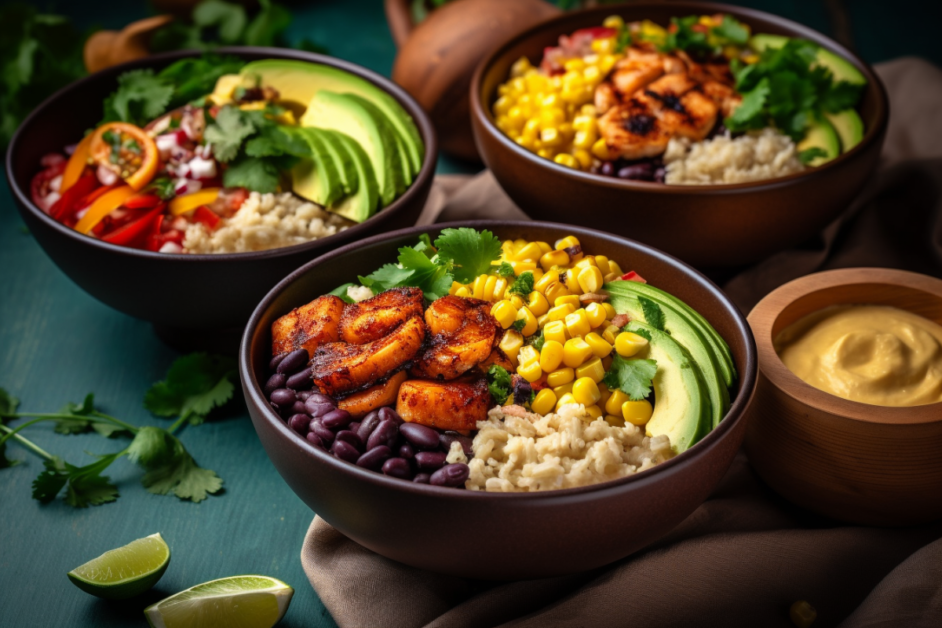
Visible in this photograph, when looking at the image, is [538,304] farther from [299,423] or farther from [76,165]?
[76,165]

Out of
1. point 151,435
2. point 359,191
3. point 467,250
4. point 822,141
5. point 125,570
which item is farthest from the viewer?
point 822,141

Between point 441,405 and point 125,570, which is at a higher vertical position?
point 441,405

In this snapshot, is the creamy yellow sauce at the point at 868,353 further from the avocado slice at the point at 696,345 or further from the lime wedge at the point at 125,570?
the lime wedge at the point at 125,570

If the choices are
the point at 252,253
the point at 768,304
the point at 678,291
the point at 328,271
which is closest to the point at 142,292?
the point at 252,253

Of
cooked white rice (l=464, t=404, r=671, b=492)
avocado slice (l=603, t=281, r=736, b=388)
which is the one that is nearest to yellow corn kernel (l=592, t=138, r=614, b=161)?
avocado slice (l=603, t=281, r=736, b=388)

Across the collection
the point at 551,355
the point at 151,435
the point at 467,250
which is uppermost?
the point at 467,250

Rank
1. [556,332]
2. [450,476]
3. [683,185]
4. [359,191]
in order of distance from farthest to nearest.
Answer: [359,191]
[683,185]
[556,332]
[450,476]

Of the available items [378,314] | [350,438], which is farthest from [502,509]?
[378,314]
